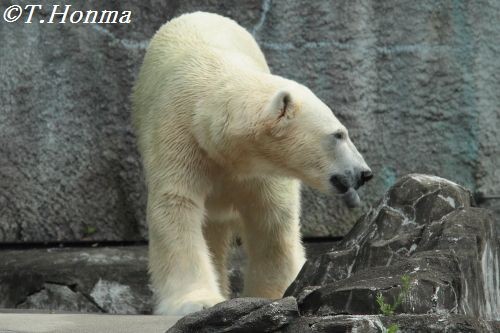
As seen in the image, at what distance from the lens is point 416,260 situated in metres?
3.76

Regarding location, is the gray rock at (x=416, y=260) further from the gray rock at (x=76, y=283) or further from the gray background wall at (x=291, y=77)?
the gray background wall at (x=291, y=77)

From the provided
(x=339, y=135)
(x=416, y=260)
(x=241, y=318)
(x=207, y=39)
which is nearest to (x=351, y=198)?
(x=339, y=135)

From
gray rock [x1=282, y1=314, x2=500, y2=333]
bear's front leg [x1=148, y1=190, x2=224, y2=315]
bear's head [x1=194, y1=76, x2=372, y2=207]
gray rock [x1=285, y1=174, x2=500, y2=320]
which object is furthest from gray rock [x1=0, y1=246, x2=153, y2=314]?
gray rock [x1=282, y1=314, x2=500, y2=333]

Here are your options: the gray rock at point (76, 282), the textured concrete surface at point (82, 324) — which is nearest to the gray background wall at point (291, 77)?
the gray rock at point (76, 282)

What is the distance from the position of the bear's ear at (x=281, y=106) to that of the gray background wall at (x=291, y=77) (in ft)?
6.35

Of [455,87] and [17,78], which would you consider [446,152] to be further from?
[17,78]

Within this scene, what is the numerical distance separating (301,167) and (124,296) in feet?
6.04

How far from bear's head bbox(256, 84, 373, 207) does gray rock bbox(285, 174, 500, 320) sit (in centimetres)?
20

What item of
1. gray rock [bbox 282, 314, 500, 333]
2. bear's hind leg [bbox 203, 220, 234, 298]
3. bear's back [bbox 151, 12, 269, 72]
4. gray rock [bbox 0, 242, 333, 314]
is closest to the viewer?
gray rock [bbox 282, 314, 500, 333]

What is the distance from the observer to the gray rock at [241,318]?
3.29 meters

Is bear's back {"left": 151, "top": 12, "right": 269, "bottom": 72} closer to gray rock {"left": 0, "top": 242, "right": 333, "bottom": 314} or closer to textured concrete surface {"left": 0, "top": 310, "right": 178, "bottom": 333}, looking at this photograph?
gray rock {"left": 0, "top": 242, "right": 333, "bottom": 314}

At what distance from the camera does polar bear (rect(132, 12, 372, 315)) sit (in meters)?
4.58

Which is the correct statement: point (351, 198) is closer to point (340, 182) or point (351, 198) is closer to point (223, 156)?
point (340, 182)

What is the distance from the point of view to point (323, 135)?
4.57 metres
